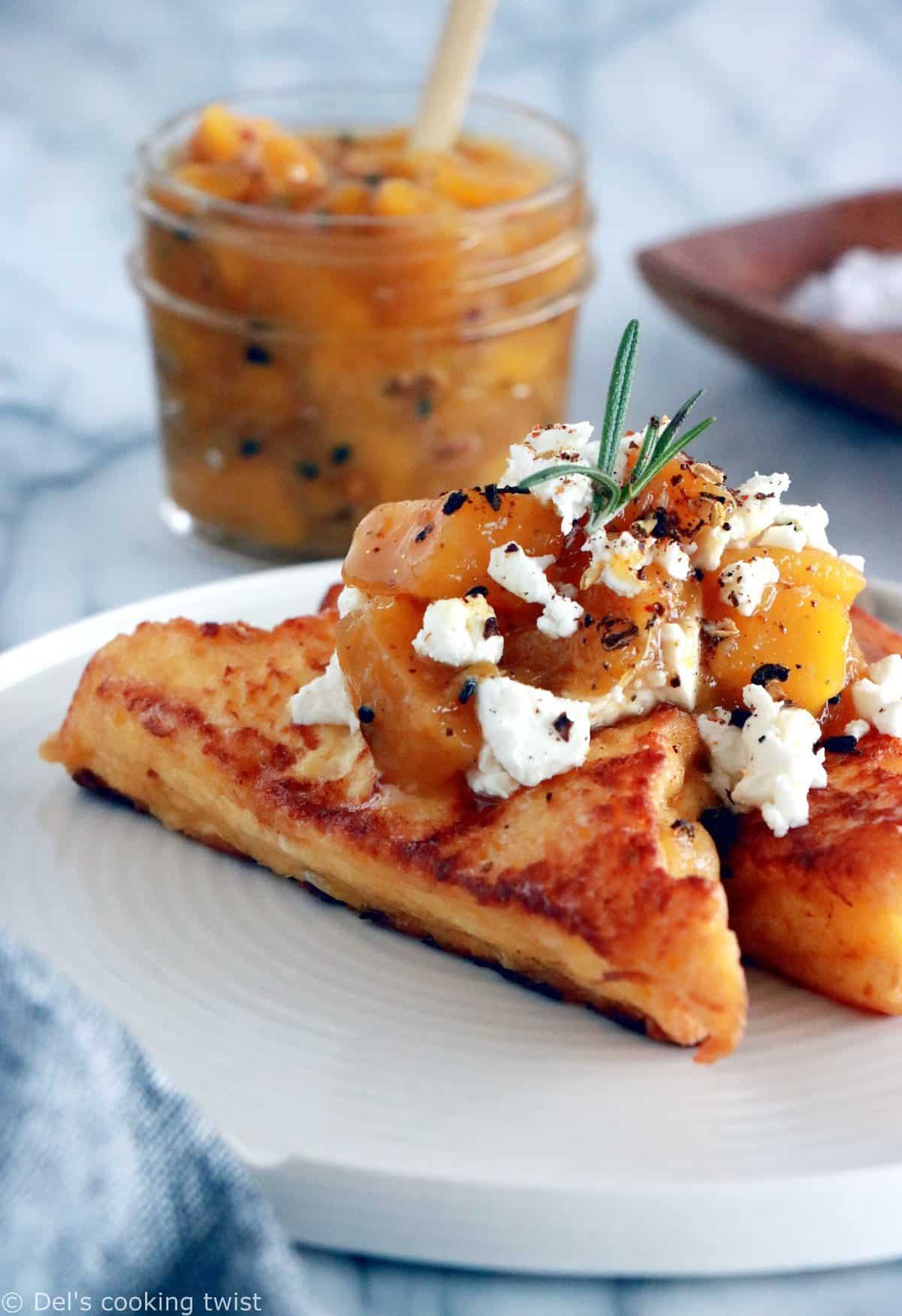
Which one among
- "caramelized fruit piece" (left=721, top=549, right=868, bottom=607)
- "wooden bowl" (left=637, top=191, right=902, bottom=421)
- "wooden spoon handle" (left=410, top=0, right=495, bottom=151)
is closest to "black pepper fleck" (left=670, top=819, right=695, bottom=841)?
"caramelized fruit piece" (left=721, top=549, right=868, bottom=607)

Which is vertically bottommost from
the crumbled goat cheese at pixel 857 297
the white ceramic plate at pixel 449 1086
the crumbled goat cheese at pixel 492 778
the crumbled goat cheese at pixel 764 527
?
the crumbled goat cheese at pixel 857 297

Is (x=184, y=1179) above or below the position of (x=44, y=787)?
above

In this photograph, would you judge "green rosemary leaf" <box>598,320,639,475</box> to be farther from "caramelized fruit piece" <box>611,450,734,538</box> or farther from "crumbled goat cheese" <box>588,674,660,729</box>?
"crumbled goat cheese" <box>588,674,660,729</box>

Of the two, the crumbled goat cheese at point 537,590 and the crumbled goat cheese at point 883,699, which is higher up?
the crumbled goat cheese at point 537,590

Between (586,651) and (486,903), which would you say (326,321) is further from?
(486,903)

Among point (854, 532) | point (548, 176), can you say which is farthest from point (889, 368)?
point (548, 176)

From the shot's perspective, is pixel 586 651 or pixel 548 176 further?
pixel 548 176

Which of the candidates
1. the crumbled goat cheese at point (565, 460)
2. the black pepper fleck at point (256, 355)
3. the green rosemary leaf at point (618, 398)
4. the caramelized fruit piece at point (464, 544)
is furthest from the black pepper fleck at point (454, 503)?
the black pepper fleck at point (256, 355)

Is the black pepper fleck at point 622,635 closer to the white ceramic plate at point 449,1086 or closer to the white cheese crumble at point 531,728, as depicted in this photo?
the white cheese crumble at point 531,728
